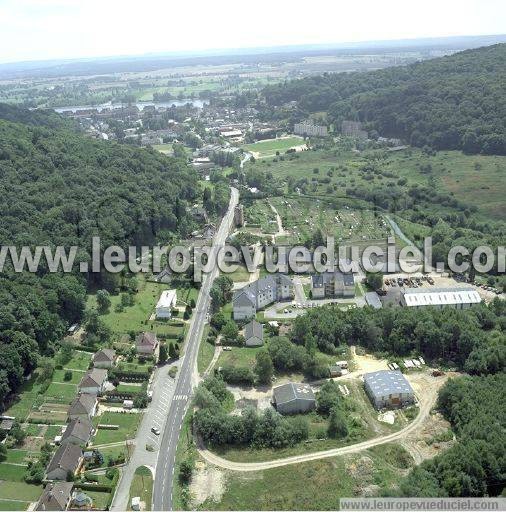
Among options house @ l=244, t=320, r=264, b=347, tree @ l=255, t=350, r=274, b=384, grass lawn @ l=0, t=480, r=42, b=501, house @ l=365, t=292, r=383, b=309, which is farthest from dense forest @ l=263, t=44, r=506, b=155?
grass lawn @ l=0, t=480, r=42, b=501

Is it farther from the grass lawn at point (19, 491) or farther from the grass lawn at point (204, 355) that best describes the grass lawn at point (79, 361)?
the grass lawn at point (19, 491)

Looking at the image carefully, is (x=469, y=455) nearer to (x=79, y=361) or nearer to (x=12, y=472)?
(x=12, y=472)

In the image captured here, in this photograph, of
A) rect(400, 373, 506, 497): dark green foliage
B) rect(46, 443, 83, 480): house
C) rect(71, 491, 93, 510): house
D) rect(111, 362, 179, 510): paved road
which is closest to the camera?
rect(400, 373, 506, 497): dark green foliage

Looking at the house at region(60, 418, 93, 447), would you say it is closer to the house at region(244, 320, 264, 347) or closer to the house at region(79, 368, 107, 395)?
the house at region(79, 368, 107, 395)

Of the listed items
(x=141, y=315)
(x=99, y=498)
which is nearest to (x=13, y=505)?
(x=99, y=498)

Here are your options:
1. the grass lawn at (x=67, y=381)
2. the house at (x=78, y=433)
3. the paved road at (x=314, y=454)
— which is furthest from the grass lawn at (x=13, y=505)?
the grass lawn at (x=67, y=381)

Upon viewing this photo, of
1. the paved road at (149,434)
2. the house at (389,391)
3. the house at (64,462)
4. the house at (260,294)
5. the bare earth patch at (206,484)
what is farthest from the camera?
the house at (260,294)
